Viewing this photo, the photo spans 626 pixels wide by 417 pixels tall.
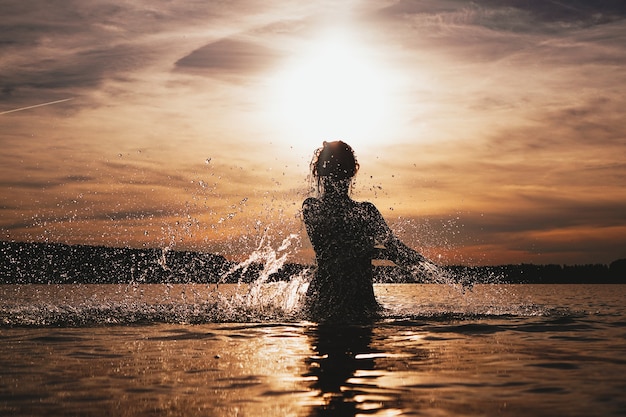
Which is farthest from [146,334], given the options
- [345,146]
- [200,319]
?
[345,146]

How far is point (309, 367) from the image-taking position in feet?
22.3

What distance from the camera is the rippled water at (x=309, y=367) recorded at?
16.7 feet

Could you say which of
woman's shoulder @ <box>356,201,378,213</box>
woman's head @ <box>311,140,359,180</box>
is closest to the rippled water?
woman's shoulder @ <box>356,201,378,213</box>

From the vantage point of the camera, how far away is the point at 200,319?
1249 cm

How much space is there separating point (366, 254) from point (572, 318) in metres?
4.39

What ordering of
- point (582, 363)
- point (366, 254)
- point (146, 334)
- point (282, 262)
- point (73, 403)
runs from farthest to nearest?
point (282, 262)
point (366, 254)
point (146, 334)
point (582, 363)
point (73, 403)

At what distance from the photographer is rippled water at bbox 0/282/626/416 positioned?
201 inches

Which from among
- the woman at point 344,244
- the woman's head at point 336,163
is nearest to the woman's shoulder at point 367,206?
the woman at point 344,244

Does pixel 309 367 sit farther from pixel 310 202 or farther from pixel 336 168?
pixel 336 168

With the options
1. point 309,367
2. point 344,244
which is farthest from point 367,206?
point 309,367

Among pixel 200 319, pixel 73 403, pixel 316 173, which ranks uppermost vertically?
pixel 316 173

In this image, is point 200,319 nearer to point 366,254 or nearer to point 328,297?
point 328,297

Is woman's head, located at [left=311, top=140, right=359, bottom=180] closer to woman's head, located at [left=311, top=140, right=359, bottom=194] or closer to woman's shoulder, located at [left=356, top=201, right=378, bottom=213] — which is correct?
woman's head, located at [left=311, top=140, right=359, bottom=194]

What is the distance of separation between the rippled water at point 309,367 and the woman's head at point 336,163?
238 centimetres
